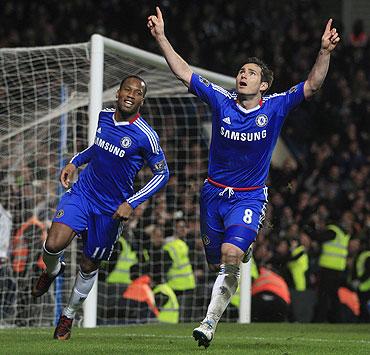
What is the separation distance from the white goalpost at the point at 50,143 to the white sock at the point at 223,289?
16.0 feet

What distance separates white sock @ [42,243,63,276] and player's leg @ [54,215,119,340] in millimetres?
265

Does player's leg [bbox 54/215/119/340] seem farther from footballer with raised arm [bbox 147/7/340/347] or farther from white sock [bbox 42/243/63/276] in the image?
→ footballer with raised arm [bbox 147/7/340/347]

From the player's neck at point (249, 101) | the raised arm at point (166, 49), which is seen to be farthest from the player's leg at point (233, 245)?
the raised arm at point (166, 49)

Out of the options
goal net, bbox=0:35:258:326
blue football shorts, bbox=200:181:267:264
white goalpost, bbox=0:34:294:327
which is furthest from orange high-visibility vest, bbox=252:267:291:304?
blue football shorts, bbox=200:181:267:264

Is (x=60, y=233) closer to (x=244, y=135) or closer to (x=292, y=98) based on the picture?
(x=244, y=135)

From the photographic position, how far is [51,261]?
380 inches

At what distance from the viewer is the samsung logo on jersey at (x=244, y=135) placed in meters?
9.09

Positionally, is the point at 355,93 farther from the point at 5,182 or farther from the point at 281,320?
the point at 5,182

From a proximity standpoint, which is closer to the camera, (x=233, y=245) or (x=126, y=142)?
(x=233, y=245)

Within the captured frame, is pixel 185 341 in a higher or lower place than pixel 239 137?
lower

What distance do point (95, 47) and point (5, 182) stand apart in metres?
2.72

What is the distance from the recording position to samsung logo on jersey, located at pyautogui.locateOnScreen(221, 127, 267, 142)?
358 inches

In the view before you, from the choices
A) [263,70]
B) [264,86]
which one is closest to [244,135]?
[264,86]

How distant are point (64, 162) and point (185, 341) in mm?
4730
